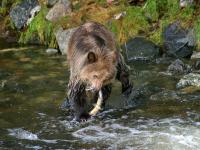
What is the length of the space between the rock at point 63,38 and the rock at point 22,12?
2.12 m

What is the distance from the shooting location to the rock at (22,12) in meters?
15.6

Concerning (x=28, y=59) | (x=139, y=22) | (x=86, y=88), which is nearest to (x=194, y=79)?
(x=86, y=88)

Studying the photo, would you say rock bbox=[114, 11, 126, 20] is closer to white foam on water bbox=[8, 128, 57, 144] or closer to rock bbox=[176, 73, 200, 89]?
rock bbox=[176, 73, 200, 89]

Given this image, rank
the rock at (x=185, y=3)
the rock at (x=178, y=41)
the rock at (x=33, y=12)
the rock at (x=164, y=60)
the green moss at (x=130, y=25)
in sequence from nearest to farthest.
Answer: the rock at (x=164, y=60), the rock at (x=178, y=41), the green moss at (x=130, y=25), the rock at (x=185, y=3), the rock at (x=33, y=12)

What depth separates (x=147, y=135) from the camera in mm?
8070

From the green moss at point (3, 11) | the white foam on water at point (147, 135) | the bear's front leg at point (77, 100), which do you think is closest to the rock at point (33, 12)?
the green moss at point (3, 11)

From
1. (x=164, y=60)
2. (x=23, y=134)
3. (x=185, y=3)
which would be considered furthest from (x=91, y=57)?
(x=185, y=3)

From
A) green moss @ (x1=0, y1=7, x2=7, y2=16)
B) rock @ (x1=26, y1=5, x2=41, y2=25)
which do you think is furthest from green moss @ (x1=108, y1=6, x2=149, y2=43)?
green moss @ (x1=0, y1=7, x2=7, y2=16)

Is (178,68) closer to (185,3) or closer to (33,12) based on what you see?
(185,3)

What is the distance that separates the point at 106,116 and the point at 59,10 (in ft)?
20.9

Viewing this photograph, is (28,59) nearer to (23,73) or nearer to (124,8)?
(23,73)

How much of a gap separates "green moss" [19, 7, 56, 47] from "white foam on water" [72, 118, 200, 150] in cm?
610

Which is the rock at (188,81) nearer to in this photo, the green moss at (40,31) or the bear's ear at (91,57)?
the bear's ear at (91,57)

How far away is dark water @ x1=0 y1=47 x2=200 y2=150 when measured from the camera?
792 cm
